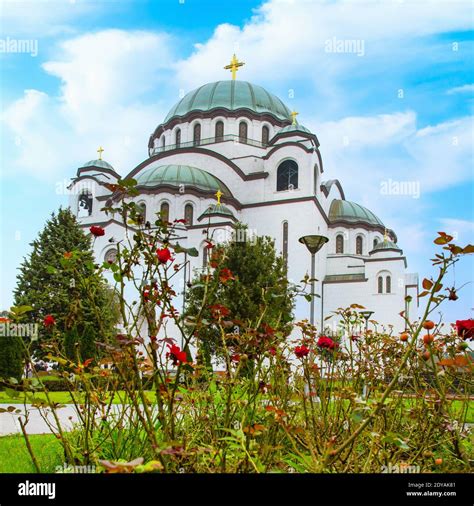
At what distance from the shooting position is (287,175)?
30.1 meters

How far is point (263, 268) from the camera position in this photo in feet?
60.2

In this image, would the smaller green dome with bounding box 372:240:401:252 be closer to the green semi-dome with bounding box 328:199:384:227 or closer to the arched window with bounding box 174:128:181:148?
the green semi-dome with bounding box 328:199:384:227

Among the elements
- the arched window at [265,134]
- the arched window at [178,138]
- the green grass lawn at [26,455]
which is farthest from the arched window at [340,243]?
the green grass lawn at [26,455]

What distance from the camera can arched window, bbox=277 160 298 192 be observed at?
97.6 ft

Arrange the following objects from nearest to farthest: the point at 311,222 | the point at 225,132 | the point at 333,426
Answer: the point at 333,426 → the point at 311,222 → the point at 225,132

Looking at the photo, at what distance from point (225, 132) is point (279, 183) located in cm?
559

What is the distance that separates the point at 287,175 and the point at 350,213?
21.7ft

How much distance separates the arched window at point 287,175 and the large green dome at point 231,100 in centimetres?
569

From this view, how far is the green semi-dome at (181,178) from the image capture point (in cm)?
2866

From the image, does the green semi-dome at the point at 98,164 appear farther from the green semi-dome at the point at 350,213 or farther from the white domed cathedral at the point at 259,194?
the green semi-dome at the point at 350,213

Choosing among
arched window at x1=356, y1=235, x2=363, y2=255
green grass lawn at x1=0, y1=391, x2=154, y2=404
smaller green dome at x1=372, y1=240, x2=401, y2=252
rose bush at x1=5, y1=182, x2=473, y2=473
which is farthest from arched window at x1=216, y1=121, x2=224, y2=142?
rose bush at x1=5, y1=182, x2=473, y2=473

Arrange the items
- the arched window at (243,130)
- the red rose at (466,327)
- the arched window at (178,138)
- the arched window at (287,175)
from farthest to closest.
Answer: the arched window at (178,138), the arched window at (243,130), the arched window at (287,175), the red rose at (466,327)
